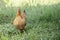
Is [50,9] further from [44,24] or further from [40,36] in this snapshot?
[40,36]

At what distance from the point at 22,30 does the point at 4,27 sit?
85 centimetres

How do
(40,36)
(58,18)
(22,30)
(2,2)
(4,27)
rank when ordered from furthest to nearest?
(2,2) < (58,18) < (4,27) < (22,30) < (40,36)

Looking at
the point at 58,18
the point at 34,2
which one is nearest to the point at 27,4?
the point at 34,2

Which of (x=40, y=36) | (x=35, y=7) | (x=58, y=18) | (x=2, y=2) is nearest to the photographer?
(x=40, y=36)

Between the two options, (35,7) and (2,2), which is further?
(2,2)

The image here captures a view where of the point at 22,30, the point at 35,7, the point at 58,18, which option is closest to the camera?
the point at 22,30

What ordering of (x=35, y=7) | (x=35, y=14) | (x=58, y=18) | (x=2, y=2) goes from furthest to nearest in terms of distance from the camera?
(x=2, y=2) < (x=35, y=7) < (x=35, y=14) < (x=58, y=18)

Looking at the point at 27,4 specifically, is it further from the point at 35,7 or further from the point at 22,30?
the point at 22,30

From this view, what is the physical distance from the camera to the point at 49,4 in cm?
1090

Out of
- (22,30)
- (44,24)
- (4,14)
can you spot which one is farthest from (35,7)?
(22,30)

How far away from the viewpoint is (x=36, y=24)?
845 cm

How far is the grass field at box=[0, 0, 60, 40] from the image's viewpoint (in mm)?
7027

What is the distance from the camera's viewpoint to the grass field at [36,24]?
23.1 ft

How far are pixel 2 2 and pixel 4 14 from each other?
212cm
